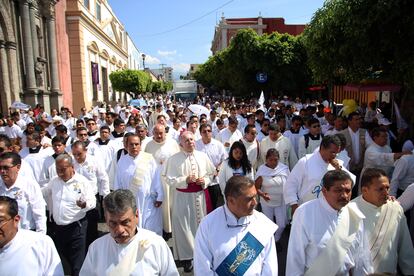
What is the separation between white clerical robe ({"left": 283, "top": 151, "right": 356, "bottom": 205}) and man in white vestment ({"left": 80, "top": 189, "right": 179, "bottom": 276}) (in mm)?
2240

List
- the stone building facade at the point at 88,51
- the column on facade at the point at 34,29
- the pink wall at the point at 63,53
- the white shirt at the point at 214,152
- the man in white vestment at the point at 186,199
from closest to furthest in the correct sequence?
the man in white vestment at the point at 186,199 < the white shirt at the point at 214,152 < the column on facade at the point at 34,29 < the pink wall at the point at 63,53 < the stone building facade at the point at 88,51

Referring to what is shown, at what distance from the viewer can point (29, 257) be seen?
267cm

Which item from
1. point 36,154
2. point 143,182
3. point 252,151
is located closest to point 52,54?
point 36,154

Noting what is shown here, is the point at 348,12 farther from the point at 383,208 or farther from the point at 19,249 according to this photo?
the point at 19,249

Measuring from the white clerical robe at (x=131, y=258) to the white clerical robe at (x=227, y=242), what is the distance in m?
0.25

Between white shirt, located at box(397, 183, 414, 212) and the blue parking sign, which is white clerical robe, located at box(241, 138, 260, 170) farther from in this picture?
the blue parking sign

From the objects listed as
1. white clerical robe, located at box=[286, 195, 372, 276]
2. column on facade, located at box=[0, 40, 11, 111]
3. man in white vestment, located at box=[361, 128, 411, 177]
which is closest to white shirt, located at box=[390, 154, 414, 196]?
man in white vestment, located at box=[361, 128, 411, 177]

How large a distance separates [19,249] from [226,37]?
68342 mm

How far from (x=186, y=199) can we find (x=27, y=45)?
15454 millimetres

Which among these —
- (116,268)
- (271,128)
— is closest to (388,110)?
A: (271,128)

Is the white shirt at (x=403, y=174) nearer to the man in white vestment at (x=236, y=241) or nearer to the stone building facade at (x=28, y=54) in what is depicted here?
the man in white vestment at (x=236, y=241)

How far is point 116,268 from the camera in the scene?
8.29 ft

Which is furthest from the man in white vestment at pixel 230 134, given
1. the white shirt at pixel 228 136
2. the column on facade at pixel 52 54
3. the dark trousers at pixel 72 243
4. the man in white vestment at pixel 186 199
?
the column on facade at pixel 52 54

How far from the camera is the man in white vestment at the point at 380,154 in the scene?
5.39 meters
